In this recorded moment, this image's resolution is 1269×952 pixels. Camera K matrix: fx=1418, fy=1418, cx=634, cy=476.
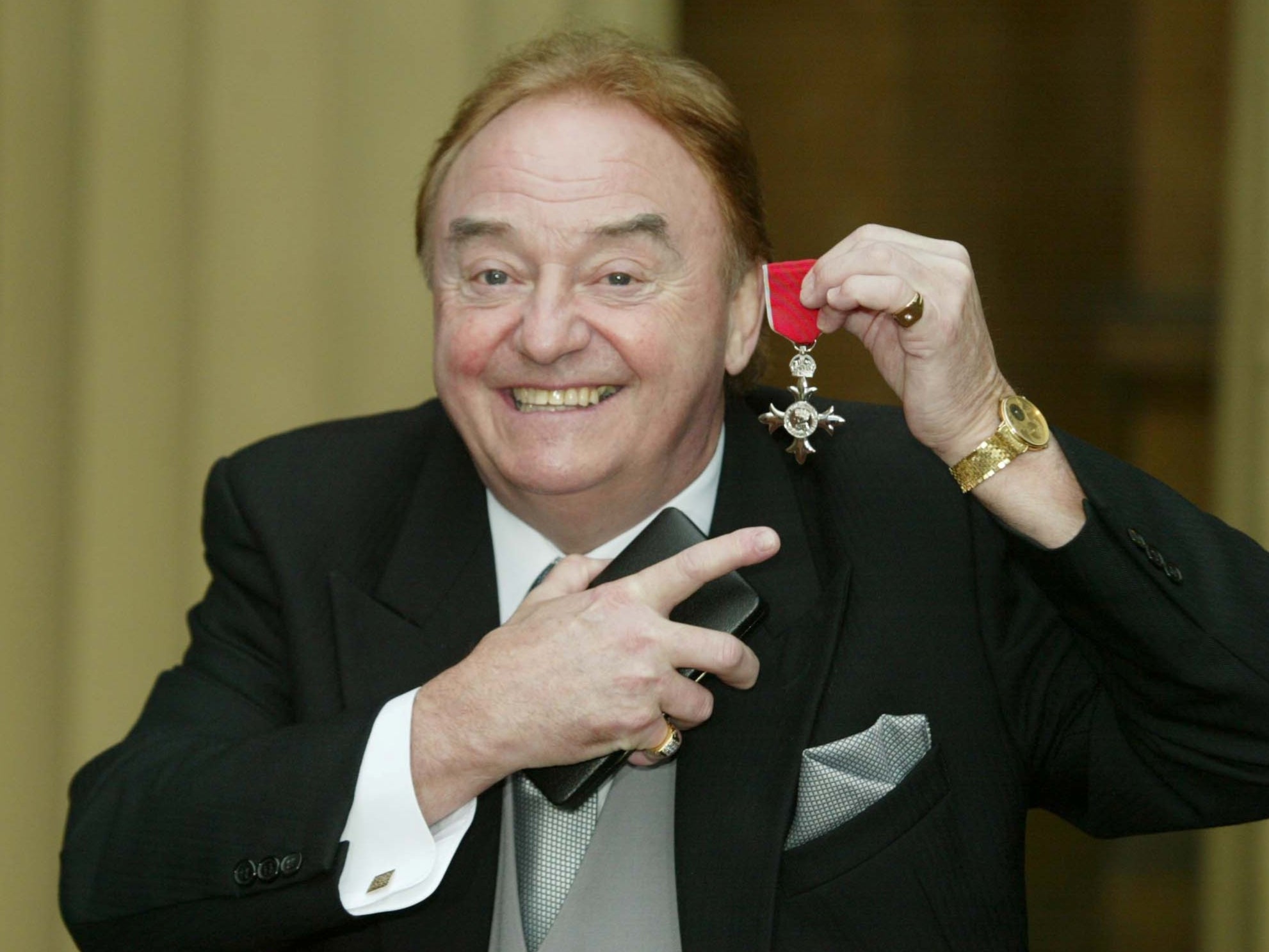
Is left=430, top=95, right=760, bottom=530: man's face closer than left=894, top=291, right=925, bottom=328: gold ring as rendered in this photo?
No

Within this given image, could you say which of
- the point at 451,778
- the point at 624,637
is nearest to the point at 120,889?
the point at 451,778

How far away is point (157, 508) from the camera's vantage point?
307 centimetres

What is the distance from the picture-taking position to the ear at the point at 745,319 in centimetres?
209

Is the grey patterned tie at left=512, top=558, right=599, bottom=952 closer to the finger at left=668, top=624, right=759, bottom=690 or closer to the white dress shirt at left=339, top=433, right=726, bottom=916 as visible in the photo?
the white dress shirt at left=339, top=433, right=726, bottom=916

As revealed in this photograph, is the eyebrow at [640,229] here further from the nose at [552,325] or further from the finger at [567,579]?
the finger at [567,579]

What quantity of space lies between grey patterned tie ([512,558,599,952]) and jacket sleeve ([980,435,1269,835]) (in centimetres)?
59

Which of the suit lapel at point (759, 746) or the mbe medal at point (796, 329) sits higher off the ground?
the mbe medal at point (796, 329)

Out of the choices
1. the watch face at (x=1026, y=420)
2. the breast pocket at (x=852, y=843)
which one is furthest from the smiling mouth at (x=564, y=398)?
the breast pocket at (x=852, y=843)

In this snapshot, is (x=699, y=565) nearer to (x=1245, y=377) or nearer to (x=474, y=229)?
(x=474, y=229)

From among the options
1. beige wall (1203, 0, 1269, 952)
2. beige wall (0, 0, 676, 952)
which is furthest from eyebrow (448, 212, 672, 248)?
beige wall (1203, 0, 1269, 952)

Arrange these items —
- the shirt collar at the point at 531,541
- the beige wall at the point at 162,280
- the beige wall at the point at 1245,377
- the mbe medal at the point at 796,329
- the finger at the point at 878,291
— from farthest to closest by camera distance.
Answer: the beige wall at the point at 162,280 < the beige wall at the point at 1245,377 < the shirt collar at the point at 531,541 < the mbe medal at the point at 796,329 < the finger at the point at 878,291

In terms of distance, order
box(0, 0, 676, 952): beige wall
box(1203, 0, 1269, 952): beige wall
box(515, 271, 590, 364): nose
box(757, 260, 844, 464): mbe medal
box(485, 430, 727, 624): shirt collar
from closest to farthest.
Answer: box(757, 260, 844, 464): mbe medal
box(515, 271, 590, 364): nose
box(485, 430, 727, 624): shirt collar
box(1203, 0, 1269, 952): beige wall
box(0, 0, 676, 952): beige wall

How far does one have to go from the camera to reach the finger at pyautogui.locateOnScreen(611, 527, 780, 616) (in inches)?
65.4

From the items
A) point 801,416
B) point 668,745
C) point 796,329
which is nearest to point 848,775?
point 668,745
